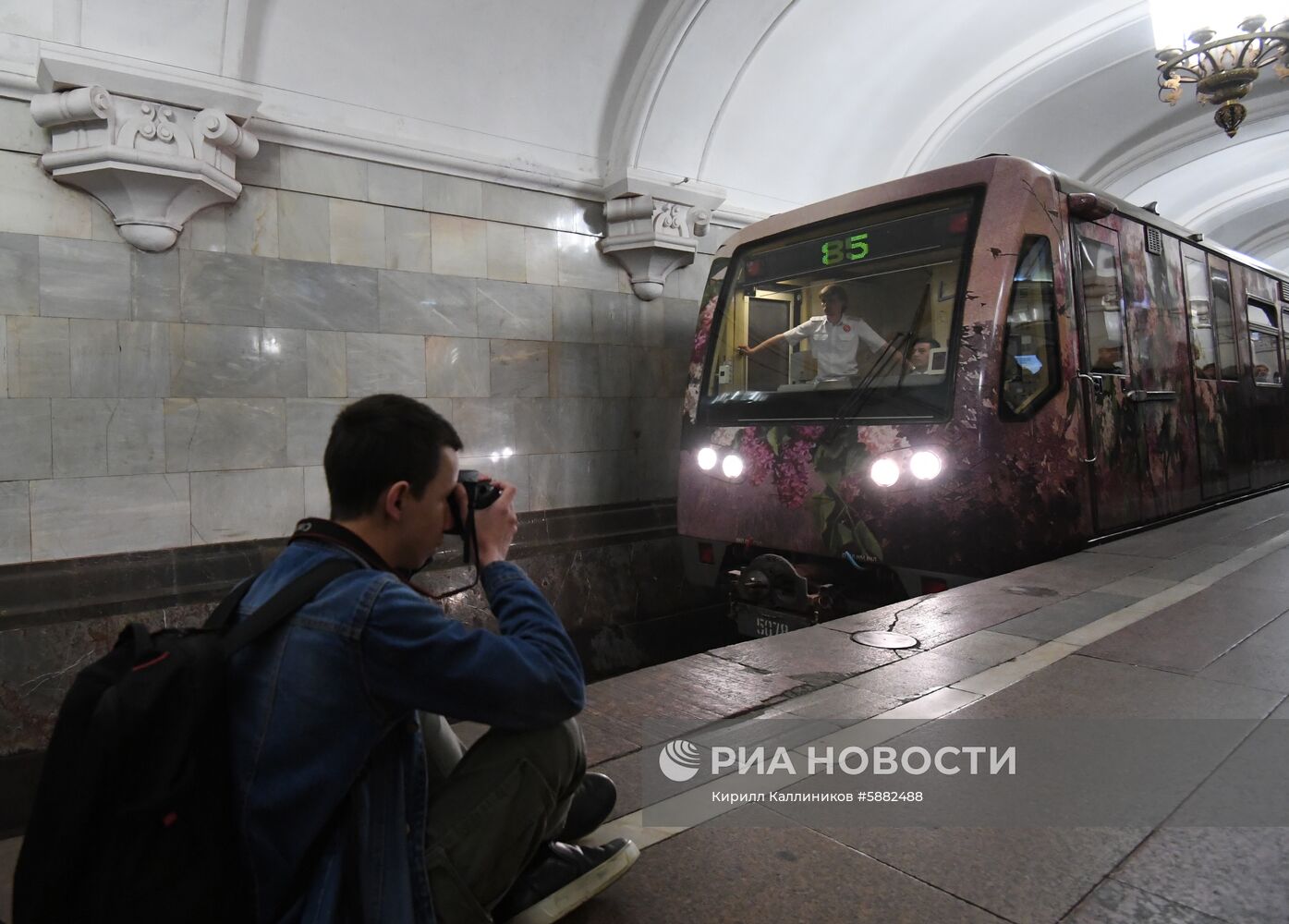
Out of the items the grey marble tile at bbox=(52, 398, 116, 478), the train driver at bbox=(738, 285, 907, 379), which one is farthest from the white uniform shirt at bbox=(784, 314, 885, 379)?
the grey marble tile at bbox=(52, 398, 116, 478)

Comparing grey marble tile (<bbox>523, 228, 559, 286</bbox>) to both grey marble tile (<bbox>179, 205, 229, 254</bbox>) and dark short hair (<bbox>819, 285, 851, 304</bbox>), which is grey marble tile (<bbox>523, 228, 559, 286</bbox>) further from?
dark short hair (<bbox>819, 285, 851, 304</bbox>)

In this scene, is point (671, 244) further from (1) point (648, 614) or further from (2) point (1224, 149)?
(2) point (1224, 149)

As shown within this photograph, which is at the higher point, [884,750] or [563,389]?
[563,389]

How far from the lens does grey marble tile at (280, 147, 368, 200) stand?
562cm

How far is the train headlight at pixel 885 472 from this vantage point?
4.46 meters

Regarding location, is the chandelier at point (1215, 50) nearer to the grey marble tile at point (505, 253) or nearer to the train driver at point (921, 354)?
the train driver at point (921, 354)

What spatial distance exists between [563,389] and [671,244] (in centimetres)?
163

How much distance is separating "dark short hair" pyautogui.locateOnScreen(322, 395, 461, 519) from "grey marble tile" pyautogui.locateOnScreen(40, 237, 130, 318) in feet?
14.3

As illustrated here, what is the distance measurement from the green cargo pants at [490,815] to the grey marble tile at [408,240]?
5183 millimetres

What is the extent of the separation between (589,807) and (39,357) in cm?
454

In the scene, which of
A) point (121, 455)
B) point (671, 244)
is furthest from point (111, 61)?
point (671, 244)

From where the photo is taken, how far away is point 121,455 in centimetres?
495

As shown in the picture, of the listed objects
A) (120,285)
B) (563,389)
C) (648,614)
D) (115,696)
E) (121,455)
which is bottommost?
(648,614)

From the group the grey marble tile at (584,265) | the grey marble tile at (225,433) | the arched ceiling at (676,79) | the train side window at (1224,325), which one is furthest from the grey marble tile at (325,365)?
the train side window at (1224,325)
